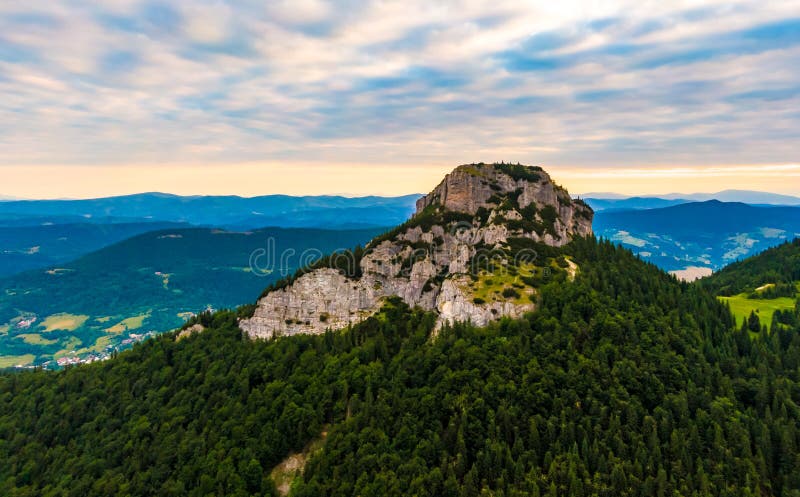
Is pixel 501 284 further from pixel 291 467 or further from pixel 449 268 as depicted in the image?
pixel 291 467

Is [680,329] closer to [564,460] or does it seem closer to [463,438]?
[564,460]

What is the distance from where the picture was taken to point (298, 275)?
154125 millimetres

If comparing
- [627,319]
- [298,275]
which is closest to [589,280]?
[627,319]

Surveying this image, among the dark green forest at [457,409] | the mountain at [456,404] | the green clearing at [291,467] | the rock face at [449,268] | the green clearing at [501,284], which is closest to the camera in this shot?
the dark green forest at [457,409]

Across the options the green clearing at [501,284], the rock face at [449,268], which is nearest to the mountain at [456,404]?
the green clearing at [501,284]

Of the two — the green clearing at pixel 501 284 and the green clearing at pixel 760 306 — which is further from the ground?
the green clearing at pixel 501 284

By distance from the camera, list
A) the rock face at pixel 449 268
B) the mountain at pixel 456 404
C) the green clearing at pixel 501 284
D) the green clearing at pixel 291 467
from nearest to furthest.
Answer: the mountain at pixel 456 404 → the green clearing at pixel 291 467 → the green clearing at pixel 501 284 → the rock face at pixel 449 268

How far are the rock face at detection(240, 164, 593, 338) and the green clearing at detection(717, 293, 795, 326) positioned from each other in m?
67.2

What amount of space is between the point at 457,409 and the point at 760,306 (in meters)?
151

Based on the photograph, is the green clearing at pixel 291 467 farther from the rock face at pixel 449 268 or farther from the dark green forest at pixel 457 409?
the rock face at pixel 449 268

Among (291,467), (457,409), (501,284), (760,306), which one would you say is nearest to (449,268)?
(501,284)

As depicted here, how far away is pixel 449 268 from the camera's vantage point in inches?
5871

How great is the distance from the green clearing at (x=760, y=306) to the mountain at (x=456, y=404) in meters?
16.2

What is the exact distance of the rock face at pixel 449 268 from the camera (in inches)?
5113
